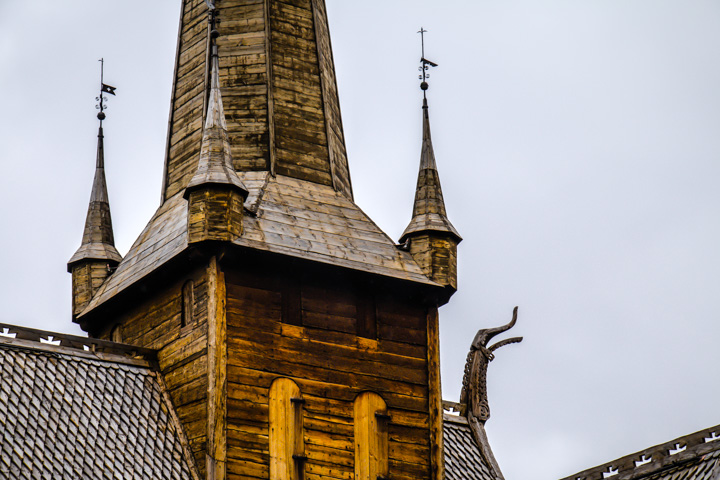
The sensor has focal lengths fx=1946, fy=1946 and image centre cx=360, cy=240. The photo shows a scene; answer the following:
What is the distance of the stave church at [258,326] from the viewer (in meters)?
38.1

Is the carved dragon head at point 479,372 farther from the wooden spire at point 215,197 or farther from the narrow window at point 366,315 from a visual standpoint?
the wooden spire at point 215,197

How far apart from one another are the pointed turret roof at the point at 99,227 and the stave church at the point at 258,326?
2.2 inches

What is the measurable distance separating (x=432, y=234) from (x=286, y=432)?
238 inches

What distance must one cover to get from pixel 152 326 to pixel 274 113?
5.78 meters

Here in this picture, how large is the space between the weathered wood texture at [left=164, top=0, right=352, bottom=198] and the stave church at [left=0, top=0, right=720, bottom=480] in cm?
5

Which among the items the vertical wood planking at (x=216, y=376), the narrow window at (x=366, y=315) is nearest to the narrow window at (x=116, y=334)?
the vertical wood planking at (x=216, y=376)

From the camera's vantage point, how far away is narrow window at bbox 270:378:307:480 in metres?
38.4

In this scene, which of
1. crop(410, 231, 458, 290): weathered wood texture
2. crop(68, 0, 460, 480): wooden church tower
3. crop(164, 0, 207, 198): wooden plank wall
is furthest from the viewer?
crop(164, 0, 207, 198): wooden plank wall

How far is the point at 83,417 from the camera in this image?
37.9 metres

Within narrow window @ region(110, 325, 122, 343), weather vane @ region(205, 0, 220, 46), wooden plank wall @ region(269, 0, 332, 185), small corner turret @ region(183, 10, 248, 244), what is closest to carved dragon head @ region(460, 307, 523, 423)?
wooden plank wall @ region(269, 0, 332, 185)

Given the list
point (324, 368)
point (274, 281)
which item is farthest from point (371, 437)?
point (274, 281)

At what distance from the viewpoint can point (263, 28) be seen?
44375 mm

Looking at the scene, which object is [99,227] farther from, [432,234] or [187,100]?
[432,234]

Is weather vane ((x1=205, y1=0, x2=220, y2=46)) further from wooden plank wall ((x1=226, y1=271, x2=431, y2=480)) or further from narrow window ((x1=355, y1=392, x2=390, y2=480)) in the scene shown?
narrow window ((x1=355, y1=392, x2=390, y2=480))
